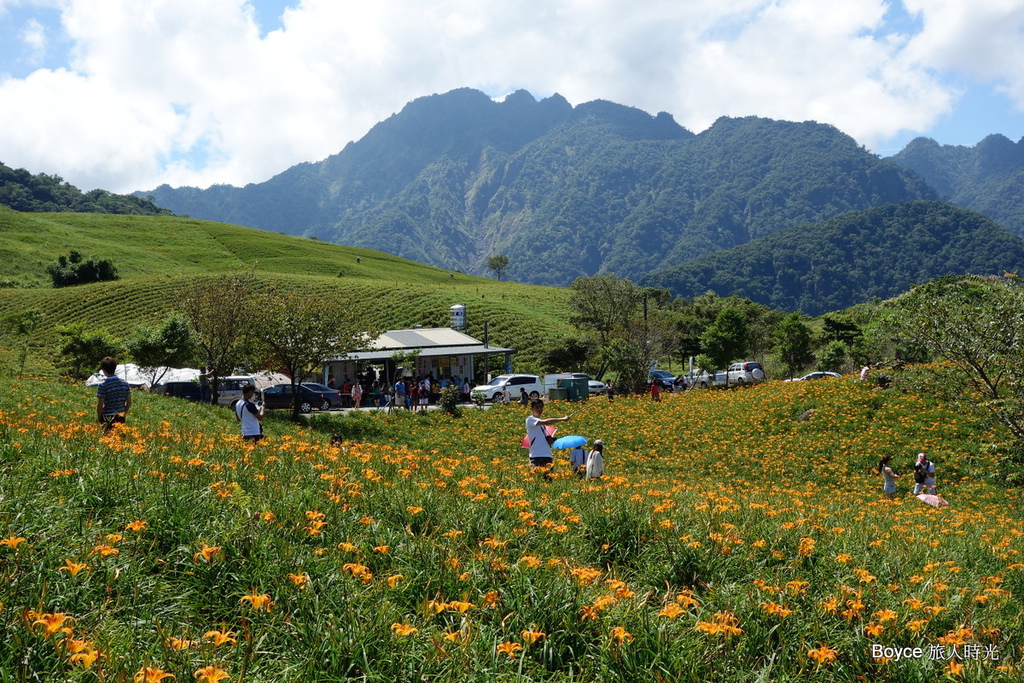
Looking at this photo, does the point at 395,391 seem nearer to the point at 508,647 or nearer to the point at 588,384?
the point at 588,384

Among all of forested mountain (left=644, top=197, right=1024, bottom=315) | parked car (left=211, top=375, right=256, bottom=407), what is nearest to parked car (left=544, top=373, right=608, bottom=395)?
parked car (left=211, top=375, right=256, bottom=407)

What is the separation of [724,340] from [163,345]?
40471 millimetres

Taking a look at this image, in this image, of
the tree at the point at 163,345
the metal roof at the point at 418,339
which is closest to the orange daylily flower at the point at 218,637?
the tree at the point at 163,345

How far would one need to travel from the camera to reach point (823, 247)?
189m

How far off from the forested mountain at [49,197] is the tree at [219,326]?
125 meters

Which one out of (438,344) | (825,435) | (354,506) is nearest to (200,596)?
(354,506)

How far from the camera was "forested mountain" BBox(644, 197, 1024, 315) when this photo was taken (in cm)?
16900

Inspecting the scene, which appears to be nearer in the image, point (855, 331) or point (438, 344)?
point (438, 344)

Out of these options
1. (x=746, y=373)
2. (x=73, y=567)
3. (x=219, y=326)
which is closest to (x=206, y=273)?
(x=219, y=326)

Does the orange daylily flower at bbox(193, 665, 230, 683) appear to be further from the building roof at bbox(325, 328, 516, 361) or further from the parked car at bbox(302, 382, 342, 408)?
the building roof at bbox(325, 328, 516, 361)

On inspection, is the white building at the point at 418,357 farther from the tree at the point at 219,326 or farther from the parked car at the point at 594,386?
the tree at the point at 219,326

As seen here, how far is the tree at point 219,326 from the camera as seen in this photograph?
26016 mm

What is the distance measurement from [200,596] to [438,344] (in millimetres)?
34870

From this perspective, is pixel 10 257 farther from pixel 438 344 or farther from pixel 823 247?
pixel 823 247
